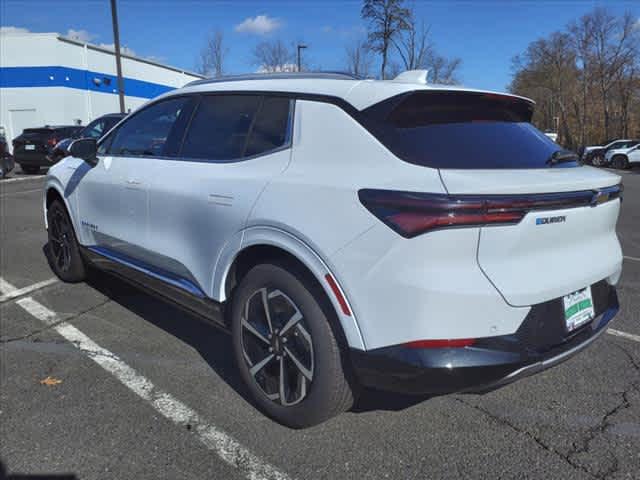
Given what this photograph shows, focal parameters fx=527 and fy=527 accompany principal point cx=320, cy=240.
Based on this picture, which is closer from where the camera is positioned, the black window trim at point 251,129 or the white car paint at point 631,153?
the black window trim at point 251,129

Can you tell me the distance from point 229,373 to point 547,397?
6.30ft

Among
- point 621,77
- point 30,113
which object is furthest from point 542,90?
point 30,113

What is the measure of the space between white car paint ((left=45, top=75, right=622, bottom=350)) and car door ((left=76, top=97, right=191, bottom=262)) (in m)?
0.60

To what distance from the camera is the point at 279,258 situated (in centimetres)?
263

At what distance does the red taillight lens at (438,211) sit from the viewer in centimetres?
203

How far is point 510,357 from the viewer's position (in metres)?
2.14

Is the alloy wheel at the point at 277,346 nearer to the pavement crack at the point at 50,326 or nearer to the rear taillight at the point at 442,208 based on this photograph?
the rear taillight at the point at 442,208

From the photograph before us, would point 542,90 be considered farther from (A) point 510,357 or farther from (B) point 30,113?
(A) point 510,357

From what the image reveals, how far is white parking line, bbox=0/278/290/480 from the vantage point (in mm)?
2432

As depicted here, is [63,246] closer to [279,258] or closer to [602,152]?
[279,258]

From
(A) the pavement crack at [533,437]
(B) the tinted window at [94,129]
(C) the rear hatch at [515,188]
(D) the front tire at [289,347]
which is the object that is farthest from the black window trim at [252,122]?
(B) the tinted window at [94,129]

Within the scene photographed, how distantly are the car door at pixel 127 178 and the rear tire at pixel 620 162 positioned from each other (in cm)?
3004

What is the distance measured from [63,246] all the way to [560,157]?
4.50 metres

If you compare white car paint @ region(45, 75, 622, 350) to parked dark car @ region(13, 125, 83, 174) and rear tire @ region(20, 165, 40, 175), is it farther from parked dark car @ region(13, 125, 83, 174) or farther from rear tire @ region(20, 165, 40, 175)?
rear tire @ region(20, 165, 40, 175)
